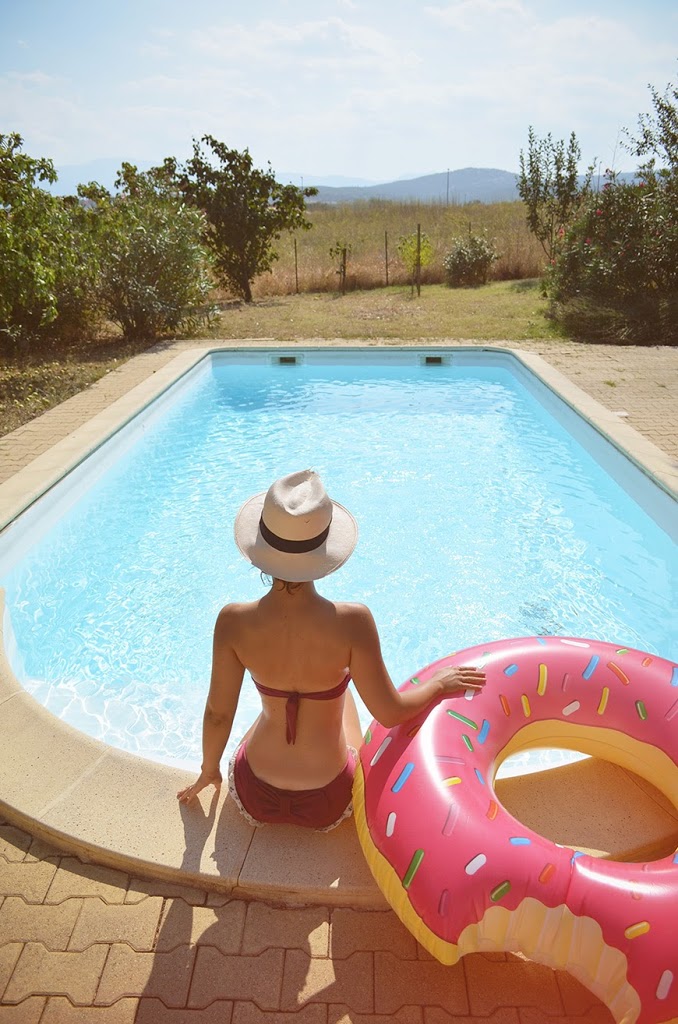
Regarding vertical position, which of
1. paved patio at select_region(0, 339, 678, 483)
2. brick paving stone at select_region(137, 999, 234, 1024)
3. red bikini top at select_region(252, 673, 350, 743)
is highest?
red bikini top at select_region(252, 673, 350, 743)

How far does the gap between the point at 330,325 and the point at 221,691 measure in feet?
32.0

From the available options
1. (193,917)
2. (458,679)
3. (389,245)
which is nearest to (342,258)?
(389,245)

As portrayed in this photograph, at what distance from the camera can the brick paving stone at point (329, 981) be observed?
69.1 inches

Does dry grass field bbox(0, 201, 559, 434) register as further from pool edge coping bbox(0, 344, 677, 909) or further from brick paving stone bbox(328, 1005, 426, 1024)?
brick paving stone bbox(328, 1005, 426, 1024)

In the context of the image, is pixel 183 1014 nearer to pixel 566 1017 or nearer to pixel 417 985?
pixel 417 985

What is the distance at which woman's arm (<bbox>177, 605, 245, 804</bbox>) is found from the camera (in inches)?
73.0

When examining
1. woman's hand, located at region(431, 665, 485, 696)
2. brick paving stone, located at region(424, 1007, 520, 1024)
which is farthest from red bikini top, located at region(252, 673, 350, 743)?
brick paving stone, located at region(424, 1007, 520, 1024)

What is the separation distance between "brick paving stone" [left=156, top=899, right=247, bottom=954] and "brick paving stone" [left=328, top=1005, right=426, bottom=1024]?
323 mm

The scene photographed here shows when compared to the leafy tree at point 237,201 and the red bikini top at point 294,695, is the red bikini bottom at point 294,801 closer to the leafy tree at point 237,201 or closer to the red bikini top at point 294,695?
the red bikini top at point 294,695

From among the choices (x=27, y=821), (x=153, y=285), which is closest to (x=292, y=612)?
(x=27, y=821)

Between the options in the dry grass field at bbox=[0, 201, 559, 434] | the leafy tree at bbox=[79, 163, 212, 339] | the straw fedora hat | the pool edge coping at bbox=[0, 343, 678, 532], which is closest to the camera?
the straw fedora hat

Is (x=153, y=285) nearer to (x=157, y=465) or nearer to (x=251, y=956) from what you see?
(x=157, y=465)

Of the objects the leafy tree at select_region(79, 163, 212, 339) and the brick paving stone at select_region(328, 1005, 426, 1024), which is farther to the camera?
the leafy tree at select_region(79, 163, 212, 339)

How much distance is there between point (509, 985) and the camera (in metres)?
1.80
